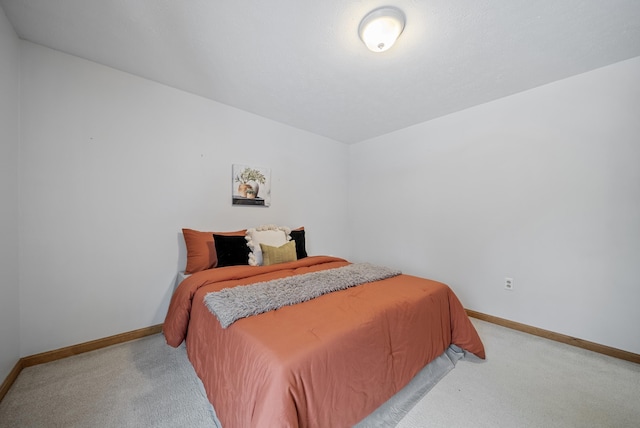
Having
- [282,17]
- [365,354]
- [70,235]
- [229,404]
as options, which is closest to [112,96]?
[70,235]

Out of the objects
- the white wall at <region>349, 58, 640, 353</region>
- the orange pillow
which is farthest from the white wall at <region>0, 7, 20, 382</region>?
the white wall at <region>349, 58, 640, 353</region>

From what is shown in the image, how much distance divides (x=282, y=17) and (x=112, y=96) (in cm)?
166

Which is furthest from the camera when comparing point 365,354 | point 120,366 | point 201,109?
point 201,109

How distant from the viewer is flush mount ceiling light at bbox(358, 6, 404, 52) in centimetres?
145

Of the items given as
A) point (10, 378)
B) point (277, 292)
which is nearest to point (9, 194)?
point (10, 378)

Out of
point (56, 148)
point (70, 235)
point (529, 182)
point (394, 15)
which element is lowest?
point (70, 235)

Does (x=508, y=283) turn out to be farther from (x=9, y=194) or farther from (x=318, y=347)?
(x=9, y=194)

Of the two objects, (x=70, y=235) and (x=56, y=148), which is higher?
(x=56, y=148)

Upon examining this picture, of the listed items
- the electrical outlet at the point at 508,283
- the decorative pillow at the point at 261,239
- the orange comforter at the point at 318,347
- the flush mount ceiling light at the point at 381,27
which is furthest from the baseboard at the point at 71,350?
the electrical outlet at the point at 508,283

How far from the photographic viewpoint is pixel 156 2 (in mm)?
1420

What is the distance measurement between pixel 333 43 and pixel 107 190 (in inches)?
86.1

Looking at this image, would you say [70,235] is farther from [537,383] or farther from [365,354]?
[537,383]

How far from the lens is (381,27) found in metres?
1.52

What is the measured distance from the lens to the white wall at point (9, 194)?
4.84 ft
